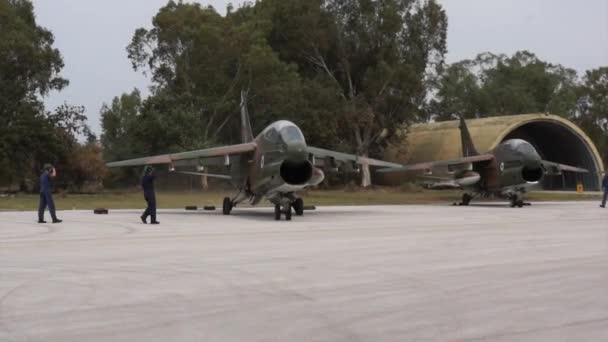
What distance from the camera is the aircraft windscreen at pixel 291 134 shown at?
21.6 metres

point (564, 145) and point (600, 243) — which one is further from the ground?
point (564, 145)

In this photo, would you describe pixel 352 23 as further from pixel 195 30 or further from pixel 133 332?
pixel 133 332

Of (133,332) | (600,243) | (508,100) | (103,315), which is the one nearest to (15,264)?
(103,315)

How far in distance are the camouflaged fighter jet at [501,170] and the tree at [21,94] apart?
2505cm

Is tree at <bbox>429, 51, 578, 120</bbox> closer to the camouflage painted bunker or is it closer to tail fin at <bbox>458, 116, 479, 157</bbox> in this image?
the camouflage painted bunker

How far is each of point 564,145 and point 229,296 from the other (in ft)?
203

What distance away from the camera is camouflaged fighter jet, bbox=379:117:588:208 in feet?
103

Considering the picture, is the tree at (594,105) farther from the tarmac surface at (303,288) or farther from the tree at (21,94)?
the tarmac surface at (303,288)

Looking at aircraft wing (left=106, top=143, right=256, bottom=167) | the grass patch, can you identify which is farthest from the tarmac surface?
the grass patch

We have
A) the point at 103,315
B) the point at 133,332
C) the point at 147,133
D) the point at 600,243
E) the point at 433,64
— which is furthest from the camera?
the point at 433,64

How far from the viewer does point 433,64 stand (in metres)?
58.9

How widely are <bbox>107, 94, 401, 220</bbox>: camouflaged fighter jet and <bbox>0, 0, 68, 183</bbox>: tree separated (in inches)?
891

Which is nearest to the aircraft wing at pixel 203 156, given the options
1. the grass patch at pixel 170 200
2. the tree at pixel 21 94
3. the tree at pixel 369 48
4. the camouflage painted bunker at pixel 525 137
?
the grass patch at pixel 170 200

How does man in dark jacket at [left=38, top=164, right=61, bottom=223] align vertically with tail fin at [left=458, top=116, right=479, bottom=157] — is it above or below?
below
